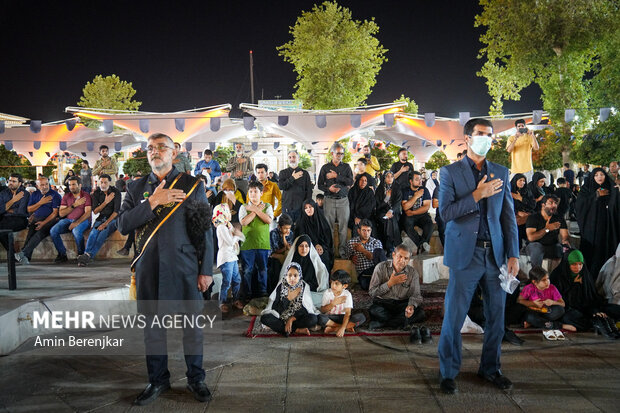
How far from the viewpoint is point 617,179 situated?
28.8ft

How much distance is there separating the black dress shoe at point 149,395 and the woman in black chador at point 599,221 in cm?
628

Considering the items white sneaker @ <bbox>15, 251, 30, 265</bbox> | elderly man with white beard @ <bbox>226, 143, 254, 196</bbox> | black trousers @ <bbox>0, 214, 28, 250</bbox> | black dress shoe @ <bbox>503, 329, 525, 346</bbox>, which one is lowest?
black dress shoe @ <bbox>503, 329, 525, 346</bbox>

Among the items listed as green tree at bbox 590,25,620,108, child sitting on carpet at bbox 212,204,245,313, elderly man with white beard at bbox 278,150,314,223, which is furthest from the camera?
green tree at bbox 590,25,620,108

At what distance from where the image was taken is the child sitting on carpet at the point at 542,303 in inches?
214

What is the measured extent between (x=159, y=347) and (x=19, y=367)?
66.3 inches

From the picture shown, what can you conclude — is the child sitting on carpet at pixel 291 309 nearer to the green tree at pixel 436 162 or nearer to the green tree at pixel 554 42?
the green tree at pixel 554 42

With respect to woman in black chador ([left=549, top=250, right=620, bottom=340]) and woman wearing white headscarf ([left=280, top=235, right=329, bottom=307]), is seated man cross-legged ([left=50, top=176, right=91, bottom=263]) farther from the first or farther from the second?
woman in black chador ([left=549, top=250, right=620, bottom=340])

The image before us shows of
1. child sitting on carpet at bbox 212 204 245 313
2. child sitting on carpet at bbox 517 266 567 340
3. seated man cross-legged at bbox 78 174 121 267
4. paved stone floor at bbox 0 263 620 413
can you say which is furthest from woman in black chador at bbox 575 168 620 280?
seated man cross-legged at bbox 78 174 121 267

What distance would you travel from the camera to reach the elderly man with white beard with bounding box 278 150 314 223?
845 cm

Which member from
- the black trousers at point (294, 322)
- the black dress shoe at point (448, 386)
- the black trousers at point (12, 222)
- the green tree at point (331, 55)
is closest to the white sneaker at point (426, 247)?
the black trousers at point (294, 322)

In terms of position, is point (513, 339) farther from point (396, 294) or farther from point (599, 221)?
point (599, 221)

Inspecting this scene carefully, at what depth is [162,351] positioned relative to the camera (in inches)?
140

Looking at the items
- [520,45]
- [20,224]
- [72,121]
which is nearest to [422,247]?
[20,224]

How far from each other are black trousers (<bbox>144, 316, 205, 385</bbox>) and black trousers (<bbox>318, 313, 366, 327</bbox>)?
204 cm
